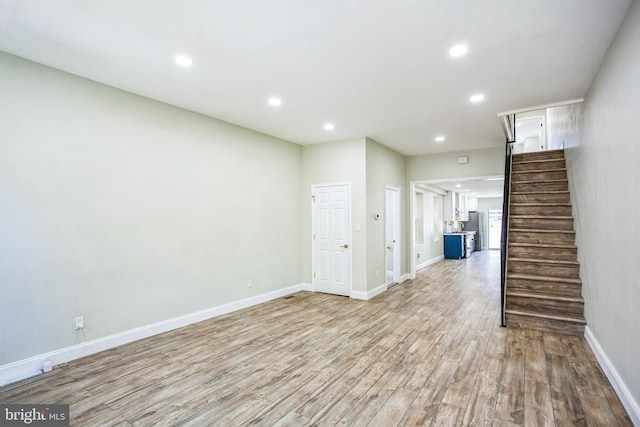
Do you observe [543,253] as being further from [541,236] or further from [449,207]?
[449,207]

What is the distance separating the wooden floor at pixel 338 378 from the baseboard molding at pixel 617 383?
6cm

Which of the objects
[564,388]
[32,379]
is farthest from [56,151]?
[564,388]

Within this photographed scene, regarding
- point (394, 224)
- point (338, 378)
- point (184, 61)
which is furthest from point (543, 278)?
point (184, 61)

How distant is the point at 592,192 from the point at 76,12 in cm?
515

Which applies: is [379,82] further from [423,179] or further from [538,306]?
[423,179]

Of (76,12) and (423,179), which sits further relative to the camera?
(423,179)

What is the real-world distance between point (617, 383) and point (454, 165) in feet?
16.6

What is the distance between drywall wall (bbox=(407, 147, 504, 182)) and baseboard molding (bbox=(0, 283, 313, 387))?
15.3ft

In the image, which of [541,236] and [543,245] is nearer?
[543,245]

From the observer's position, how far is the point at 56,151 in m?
3.14

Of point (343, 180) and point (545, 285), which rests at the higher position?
point (343, 180)

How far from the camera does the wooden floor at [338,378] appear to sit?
7.59 feet

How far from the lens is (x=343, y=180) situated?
5.93 metres

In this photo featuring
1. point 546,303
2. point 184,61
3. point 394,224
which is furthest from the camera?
point 394,224
